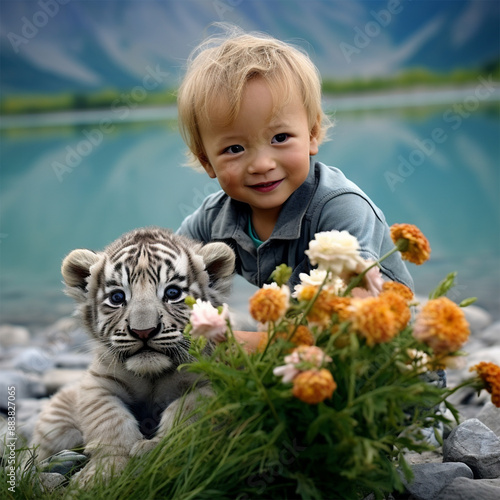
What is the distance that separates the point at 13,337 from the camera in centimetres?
592

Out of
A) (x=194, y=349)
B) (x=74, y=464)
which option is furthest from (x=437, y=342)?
(x=74, y=464)

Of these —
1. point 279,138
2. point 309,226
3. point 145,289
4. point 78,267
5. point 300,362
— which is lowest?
point 300,362

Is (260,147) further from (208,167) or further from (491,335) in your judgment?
(491,335)

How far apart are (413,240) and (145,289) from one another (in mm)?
929

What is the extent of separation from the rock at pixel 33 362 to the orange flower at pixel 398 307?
11.7 feet

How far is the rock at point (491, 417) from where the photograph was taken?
2984mm

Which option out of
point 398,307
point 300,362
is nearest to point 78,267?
point 300,362

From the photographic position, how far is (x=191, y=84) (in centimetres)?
272

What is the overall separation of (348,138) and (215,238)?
12.7m

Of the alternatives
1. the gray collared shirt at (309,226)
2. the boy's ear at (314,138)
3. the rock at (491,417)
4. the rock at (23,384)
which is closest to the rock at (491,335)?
the rock at (491,417)

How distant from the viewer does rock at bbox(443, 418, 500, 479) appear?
2.44 metres

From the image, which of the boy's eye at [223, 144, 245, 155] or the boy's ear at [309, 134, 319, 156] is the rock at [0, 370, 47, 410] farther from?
the boy's ear at [309, 134, 319, 156]

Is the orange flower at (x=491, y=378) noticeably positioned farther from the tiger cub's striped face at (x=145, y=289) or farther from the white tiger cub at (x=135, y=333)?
the tiger cub's striped face at (x=145, y=289)

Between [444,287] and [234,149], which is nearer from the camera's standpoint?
[444,287]
